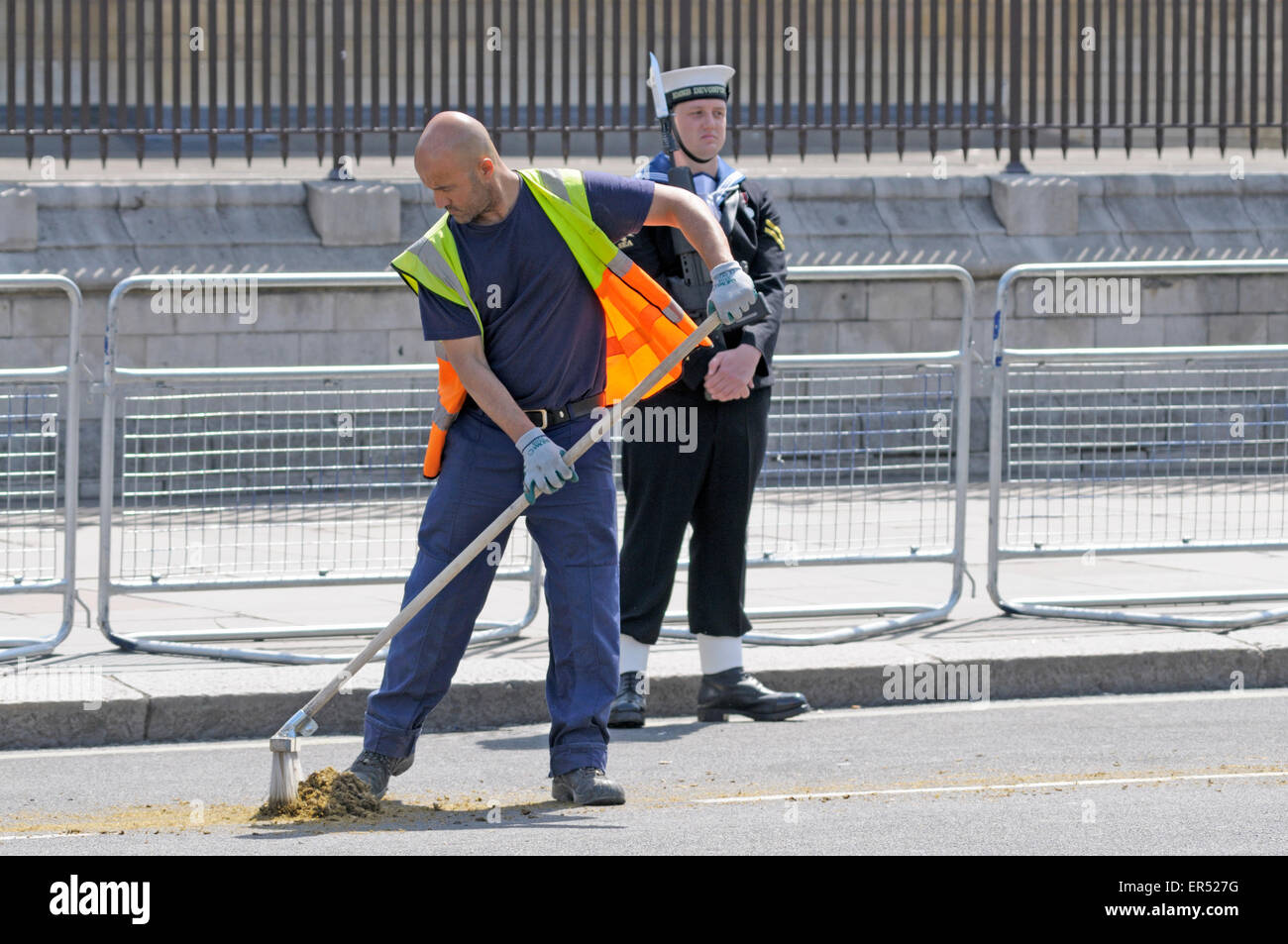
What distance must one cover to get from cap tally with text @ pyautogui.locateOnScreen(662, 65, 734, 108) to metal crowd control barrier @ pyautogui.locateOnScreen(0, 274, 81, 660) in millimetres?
2419

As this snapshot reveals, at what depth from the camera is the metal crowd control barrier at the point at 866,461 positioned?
868cm

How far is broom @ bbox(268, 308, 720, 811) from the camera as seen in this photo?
5.62 m

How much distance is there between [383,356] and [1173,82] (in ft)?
20.6

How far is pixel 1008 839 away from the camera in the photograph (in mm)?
5316

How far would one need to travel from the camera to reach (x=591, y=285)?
5805mm

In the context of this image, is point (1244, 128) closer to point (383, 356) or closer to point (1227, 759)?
point (383, 356)

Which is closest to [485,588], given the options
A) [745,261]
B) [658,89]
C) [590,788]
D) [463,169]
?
[590,788]

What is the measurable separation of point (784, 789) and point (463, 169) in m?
2.05

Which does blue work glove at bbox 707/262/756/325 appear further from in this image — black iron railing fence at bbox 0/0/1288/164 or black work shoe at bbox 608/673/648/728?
black iron railing fence at bbox 0/0/1288/164

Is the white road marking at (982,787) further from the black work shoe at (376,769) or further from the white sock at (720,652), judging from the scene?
the white sock at (720,652)

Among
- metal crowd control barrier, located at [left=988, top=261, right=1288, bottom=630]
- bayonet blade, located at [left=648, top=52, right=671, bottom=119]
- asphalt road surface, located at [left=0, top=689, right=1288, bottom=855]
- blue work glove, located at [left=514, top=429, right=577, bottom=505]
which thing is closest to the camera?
asphalt road surface, located at [left=0, top=689, right=1288, bottom=855]

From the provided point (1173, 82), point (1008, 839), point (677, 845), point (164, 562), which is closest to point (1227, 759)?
point (1008, 839)

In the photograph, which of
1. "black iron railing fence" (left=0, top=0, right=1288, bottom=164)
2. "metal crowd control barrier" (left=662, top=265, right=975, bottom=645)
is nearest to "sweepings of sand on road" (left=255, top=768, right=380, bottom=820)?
"metal crowd control barrier" (left=662, top=265, right=975, bottom=645)

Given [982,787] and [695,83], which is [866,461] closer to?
Answer: [695,83]
